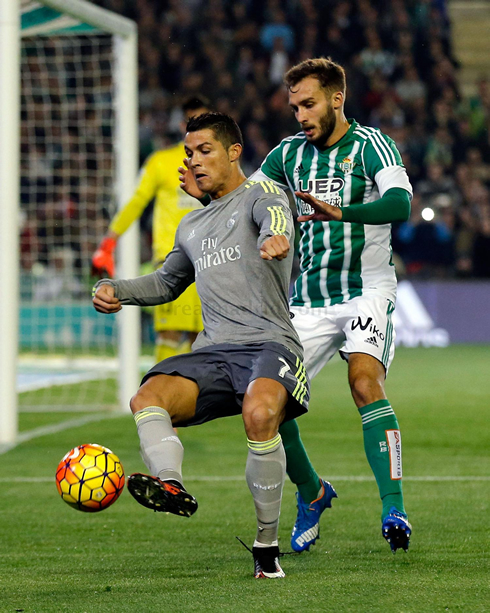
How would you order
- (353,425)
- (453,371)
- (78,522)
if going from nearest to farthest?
(78,522), (353,425), (453,371)

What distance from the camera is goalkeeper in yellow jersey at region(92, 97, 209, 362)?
7695mm

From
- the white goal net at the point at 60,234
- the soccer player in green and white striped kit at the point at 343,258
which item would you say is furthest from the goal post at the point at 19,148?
the soccer player in green and white striped kit at the point at 343,258

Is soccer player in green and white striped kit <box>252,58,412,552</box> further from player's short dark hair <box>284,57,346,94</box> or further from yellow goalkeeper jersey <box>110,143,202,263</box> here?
yellow goalkeeper jersey <box>110,143,202,263</box>

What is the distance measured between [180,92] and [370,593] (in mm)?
17565

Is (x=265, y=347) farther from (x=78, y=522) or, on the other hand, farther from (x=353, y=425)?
(x=353, y=425)

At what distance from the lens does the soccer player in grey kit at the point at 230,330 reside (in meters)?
3.78

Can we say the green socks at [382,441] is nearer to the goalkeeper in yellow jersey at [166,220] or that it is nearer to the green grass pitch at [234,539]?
the green grass pitch at [234,539]

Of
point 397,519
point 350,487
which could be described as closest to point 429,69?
point 350,487

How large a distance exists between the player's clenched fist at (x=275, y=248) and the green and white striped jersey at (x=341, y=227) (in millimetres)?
932

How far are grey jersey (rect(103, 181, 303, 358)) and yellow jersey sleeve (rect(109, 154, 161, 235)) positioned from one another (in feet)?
11.8

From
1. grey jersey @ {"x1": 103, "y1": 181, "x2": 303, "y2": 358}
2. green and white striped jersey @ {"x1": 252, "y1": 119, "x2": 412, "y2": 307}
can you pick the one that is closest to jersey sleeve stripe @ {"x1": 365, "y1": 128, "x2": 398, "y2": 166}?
green and white striped jersey @ {"x1": 252, "y1": 119, "x2": 412, "y2": 307}

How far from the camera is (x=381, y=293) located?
461 centimetres

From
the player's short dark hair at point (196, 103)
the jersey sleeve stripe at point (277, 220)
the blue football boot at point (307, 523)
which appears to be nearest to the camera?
the jersey sleeve stripe at point (277, 220)

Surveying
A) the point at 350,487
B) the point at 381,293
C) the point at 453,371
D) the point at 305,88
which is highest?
the point at 305,88
